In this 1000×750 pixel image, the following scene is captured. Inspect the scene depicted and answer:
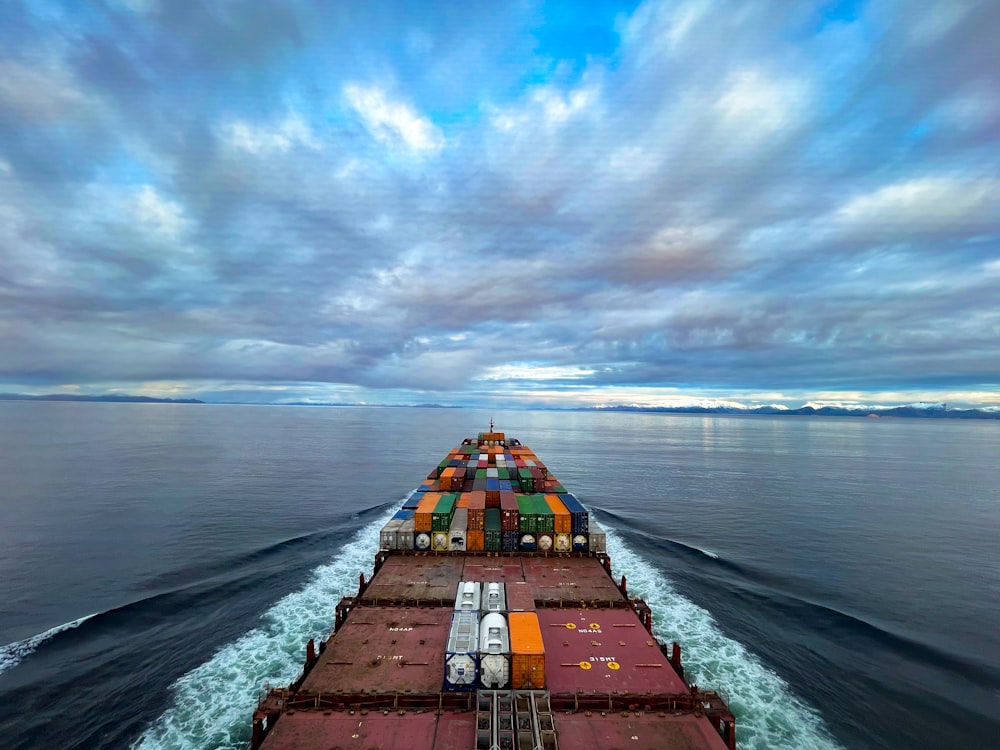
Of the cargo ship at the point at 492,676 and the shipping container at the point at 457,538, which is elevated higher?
the shipping container at the point at 457,538

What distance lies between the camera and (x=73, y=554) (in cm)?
5531

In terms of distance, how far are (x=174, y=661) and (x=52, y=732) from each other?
780 centimetres

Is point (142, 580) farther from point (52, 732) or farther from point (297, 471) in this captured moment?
point (297, 471)

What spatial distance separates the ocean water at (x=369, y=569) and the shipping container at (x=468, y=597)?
53.4ft

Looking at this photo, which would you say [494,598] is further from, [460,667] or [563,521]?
[563,521]

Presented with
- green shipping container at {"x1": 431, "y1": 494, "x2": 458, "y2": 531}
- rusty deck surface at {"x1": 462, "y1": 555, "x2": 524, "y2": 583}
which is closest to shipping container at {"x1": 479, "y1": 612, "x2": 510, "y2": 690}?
rusty deck surface at {"x1": 462, "y1": 555, "x2": 524, "y2": 583}

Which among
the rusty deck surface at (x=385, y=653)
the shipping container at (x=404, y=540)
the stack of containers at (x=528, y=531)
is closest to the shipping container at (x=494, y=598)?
the rusty deck surface at (x=385, y=653)

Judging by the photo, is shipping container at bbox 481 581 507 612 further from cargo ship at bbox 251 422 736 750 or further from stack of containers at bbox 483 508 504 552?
stack of containers at bbox 483 508 504 552

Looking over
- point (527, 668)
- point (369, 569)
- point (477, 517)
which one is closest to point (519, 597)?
point (527, 668)

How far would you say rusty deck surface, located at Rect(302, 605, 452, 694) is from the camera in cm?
2420

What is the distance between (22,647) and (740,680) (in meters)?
59.1

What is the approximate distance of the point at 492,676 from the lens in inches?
930

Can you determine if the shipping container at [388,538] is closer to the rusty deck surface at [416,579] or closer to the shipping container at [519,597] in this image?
the rusty deck surface at [416,579]

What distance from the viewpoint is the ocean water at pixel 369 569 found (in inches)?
1211
